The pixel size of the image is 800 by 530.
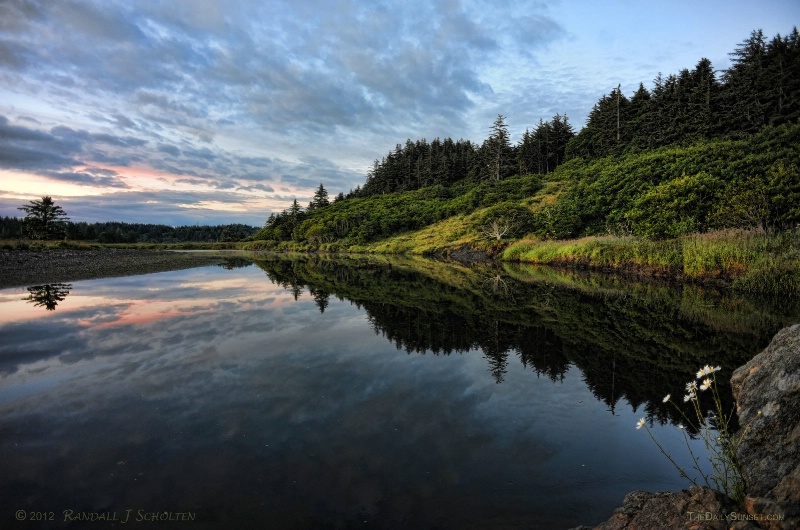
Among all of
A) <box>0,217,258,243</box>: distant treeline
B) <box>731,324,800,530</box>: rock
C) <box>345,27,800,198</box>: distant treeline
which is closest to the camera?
<box>731,324,800,530</box>: rock

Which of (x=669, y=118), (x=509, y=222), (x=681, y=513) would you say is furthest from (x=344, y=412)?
(x=669, y=118)

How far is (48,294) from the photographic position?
15.7 m

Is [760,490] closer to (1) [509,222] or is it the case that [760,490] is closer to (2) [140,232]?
(1) [509,222]

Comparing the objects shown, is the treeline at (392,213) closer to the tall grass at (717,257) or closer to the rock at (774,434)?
the tall grass at (717,257)

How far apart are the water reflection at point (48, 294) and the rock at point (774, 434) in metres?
17.0

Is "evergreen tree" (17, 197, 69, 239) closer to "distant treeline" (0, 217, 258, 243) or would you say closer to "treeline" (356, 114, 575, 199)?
"distant treeline" (0, 217, 258, 243)

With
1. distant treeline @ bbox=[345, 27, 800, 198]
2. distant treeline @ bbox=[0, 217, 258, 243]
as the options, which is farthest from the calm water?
distant treeline @ bbox=[0, 217, 258, 243]

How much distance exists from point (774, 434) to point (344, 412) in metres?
4.77

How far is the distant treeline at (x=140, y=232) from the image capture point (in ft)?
357

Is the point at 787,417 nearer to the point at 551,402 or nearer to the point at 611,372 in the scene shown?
the point at 551,402

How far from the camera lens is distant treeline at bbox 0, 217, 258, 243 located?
108744mm

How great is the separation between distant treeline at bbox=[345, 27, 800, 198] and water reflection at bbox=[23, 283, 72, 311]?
57598mm

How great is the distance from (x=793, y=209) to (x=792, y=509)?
97.4ft

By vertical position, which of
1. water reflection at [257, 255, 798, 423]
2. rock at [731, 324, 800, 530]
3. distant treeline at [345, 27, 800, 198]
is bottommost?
water reflection at [257, 255, 798, 423]
